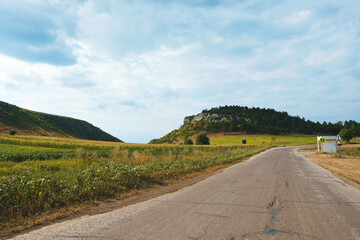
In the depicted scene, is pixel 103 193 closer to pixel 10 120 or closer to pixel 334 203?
pixel 334 203

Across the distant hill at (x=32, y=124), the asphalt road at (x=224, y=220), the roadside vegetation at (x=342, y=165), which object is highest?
the distant hill at (x=32, y=124)

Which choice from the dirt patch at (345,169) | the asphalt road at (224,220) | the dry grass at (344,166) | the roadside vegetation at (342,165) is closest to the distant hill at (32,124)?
the asphalt road at (224,220)

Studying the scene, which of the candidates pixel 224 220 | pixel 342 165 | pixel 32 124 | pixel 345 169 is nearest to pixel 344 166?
pixel 342 165

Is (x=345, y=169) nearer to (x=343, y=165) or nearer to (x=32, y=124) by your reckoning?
(x=343, y=165)

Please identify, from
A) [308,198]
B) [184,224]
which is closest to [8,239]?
[184,224]

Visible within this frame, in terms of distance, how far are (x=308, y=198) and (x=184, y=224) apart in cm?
468

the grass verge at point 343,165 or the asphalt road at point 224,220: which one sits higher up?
the asphalt road at point 224,220

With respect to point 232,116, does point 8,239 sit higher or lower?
lower

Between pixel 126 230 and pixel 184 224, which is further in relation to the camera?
pixel 184 224

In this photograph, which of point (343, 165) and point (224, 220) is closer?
point (224, 220)

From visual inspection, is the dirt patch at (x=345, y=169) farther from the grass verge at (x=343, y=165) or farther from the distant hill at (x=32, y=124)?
the distant hill at (x=32, y=124)

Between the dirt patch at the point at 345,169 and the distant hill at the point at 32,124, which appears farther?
the distant hill at the point at 32,124

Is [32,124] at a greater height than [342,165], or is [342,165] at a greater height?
[32,124]

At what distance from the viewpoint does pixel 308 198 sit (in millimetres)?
6922
